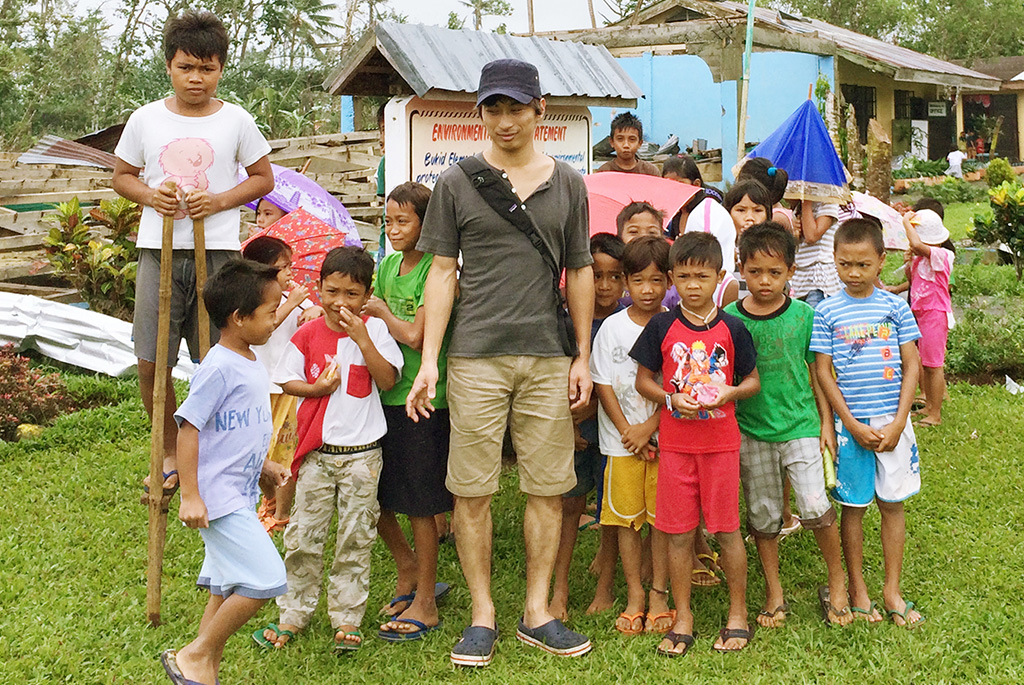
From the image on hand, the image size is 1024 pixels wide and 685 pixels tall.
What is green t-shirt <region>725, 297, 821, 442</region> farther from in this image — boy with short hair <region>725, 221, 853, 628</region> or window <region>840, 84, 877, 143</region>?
window <region>840, 84, 877, 143</region>

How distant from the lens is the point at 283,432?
14.9 feet

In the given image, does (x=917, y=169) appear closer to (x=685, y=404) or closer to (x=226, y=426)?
(x=685, y=404)

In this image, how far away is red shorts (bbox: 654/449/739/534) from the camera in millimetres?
3953

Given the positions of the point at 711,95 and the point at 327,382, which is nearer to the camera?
the point at 327,382

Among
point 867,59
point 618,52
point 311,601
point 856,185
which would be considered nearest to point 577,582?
point 311,601

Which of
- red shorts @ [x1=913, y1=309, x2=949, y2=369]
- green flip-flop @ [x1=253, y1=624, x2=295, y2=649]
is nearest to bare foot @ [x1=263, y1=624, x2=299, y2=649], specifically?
green flip-flop @ [x1=253, y1=624, x2=295, y2=649]

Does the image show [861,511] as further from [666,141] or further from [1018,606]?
[666,141]

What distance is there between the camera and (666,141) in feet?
57.1

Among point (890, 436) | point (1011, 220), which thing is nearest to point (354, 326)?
point (890, 436)

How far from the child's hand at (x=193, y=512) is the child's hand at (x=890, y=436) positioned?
2.61 m

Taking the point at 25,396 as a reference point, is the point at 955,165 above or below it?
above

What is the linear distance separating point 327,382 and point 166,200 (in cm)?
101

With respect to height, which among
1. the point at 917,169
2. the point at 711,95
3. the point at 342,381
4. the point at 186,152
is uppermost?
the point at 711,95

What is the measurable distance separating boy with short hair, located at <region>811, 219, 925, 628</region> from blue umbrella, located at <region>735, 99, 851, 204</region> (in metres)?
1.49
